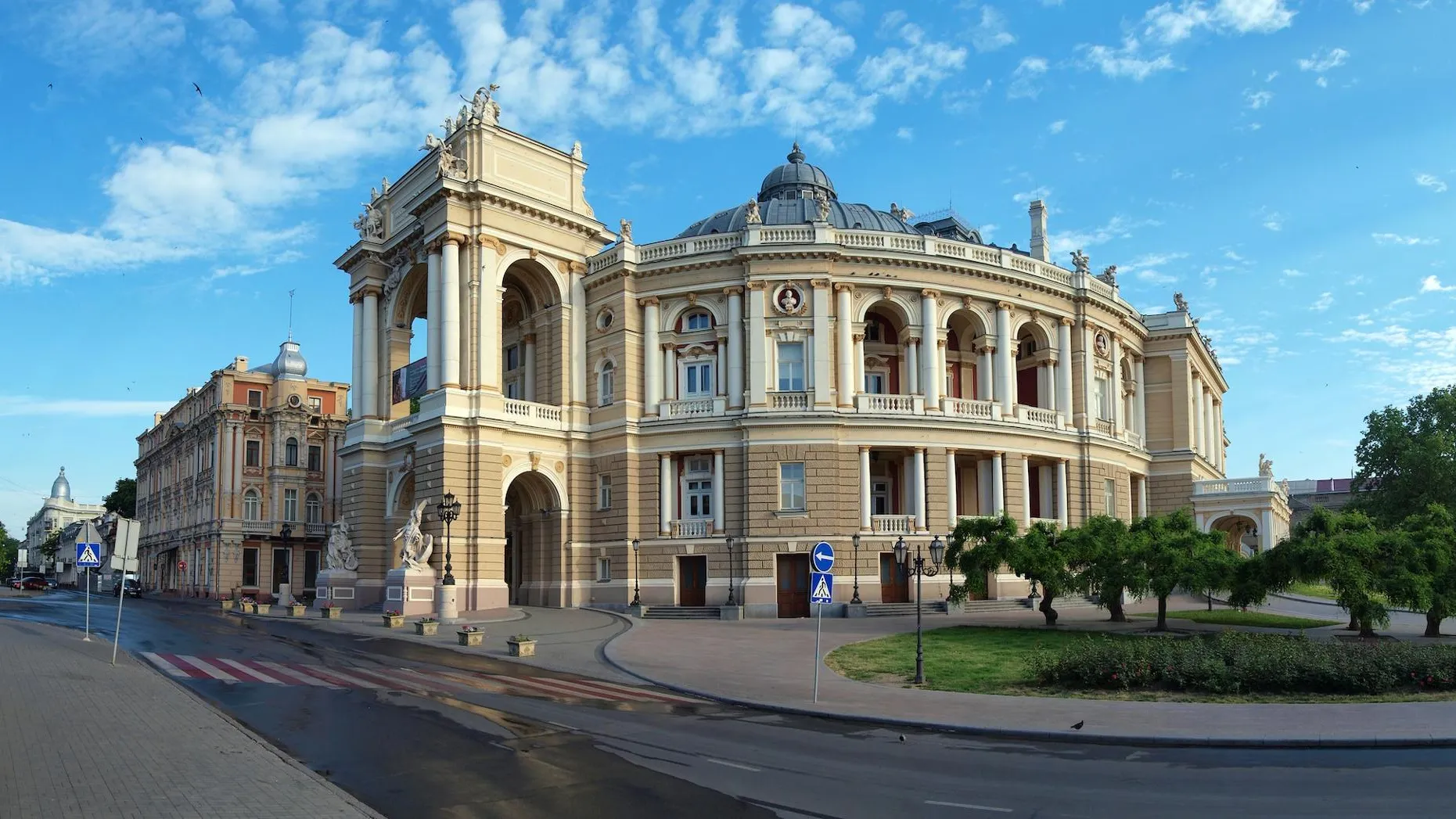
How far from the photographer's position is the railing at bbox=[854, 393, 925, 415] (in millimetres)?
44625

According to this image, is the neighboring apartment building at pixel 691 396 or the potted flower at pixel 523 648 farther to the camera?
the neighboring apartment building at pixel 691 396

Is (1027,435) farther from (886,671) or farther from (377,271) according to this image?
(377,271)

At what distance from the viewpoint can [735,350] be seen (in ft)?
148

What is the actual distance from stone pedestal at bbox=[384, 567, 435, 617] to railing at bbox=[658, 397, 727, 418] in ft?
38.1

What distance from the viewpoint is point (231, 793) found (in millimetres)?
10586

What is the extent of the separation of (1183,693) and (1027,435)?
28.5m

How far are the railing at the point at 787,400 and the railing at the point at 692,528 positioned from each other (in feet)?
18.5

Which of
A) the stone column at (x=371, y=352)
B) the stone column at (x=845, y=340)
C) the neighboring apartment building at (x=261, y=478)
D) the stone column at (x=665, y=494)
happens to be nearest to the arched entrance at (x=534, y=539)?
the stone column at (x=665, y=494)

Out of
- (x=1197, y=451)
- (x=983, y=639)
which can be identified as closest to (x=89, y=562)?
(x=983, y=639)

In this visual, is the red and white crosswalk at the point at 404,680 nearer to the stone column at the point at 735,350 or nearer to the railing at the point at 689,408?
the railing at the point at 689,408

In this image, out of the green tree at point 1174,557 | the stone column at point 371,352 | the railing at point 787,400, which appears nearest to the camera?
the green tree at point 1174,557

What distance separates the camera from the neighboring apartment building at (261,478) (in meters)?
78.1

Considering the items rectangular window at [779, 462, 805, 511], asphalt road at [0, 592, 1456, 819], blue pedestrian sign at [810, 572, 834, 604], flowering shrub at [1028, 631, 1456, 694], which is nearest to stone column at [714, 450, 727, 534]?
rectangular window at [779, 462, 805, 511]

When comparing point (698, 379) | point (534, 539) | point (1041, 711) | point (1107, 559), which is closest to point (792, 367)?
point (698, 379)
